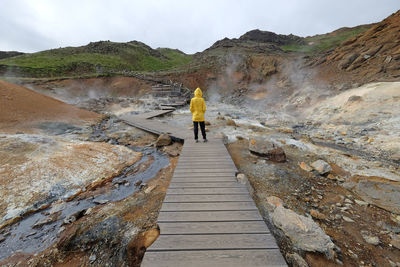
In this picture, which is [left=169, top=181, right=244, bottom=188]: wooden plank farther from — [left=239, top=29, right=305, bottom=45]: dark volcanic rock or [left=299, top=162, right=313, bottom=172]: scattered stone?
[left=239, top=29, right=305, bottom=45]: dark volcanic rock

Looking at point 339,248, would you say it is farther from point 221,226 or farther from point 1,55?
point 1,55

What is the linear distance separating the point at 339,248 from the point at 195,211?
7.31 ft

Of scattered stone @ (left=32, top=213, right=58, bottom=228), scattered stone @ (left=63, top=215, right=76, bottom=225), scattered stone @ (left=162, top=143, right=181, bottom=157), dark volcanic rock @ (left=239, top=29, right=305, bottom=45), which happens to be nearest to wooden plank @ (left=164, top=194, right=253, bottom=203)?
scattered stone @ (left=63, top=215, right=76, bottom=225)

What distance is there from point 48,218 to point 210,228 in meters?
3.45

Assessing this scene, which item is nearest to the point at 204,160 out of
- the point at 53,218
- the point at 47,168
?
the point at 53,218

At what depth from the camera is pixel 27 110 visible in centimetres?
859

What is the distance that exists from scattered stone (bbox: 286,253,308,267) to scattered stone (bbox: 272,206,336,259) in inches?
8.8

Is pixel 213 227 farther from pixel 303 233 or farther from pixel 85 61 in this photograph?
pixel 85 61

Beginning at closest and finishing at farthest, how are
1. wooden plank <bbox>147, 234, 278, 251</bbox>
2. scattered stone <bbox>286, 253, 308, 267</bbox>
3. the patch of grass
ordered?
wooden plank <bbox>147, 234, 278, 251</bbox> < scattered stone <bbox>286, 253, 308, 267</bbox> < the patch of grass

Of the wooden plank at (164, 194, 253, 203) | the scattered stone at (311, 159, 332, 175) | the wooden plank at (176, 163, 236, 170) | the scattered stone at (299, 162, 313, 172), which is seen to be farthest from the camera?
the scattered stone at (299, 162, 313, 172)

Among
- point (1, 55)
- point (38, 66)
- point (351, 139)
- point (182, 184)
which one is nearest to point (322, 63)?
point (351, 139)

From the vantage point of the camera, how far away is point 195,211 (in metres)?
2.62

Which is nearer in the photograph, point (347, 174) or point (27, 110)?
point (347, 174)

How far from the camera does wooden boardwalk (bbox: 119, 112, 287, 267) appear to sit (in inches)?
72.8
